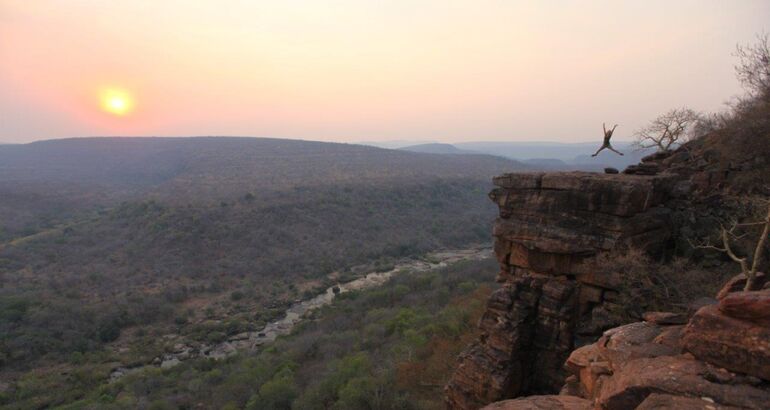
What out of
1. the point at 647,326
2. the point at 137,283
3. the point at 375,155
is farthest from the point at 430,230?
the point at 375,155

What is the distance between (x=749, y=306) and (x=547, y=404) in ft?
11.2

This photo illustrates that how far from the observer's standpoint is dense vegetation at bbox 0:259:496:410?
54.6 feet

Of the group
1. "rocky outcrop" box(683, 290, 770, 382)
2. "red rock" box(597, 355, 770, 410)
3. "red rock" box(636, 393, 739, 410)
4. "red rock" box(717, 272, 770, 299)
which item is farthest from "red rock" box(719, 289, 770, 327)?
"red rock" box(717, 272, 770, 299)

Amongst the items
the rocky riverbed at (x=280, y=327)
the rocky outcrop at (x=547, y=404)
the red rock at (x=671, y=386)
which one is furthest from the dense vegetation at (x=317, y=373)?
the red rock at (x=671, y=386)

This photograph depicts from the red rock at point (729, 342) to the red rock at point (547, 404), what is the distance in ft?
6.36

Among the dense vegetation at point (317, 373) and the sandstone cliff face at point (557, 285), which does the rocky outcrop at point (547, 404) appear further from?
the dense vegetation at point (317, 373)

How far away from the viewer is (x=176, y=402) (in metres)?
19.8

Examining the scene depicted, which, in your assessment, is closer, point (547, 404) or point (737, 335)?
point (737, 335)

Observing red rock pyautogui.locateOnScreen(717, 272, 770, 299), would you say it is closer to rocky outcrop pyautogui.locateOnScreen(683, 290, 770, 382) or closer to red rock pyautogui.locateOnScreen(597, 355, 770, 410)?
rocky outcrop pyautogui.locateOnScreen(683, 290, 770, 382)

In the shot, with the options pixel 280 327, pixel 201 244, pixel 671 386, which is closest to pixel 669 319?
pixel 671 386

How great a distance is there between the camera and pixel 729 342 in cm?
566

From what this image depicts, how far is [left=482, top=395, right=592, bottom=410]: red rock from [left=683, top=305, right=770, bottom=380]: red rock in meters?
1.94

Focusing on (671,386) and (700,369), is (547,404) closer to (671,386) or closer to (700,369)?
(671,386)

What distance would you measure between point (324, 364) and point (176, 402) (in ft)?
22.7
